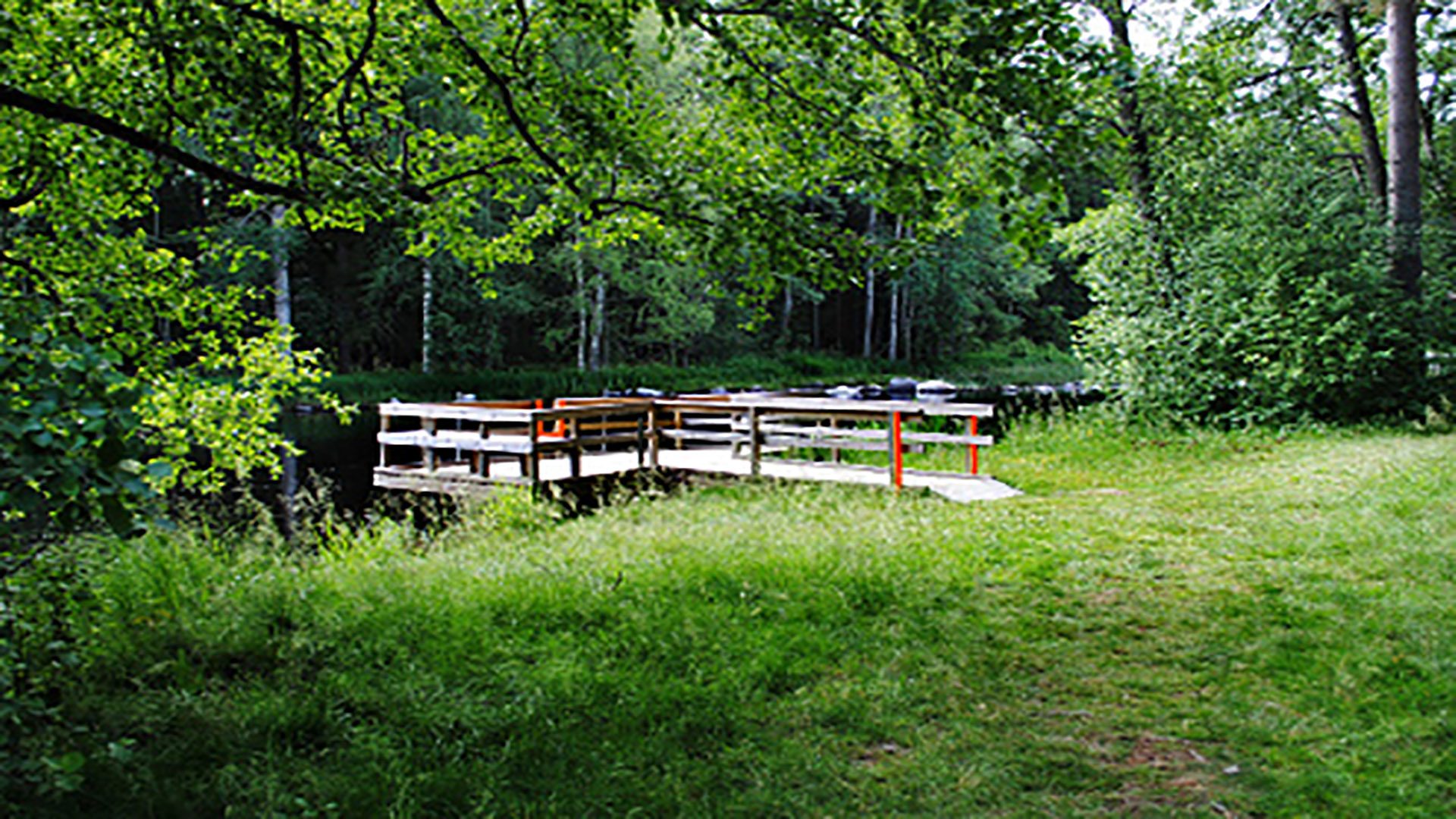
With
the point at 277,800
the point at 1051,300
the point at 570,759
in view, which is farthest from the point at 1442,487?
the point at 1051,300

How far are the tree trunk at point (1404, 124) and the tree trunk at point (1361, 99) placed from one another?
6.92ft

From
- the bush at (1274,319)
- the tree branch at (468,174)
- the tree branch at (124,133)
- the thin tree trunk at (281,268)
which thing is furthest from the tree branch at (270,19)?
the thin tree trunk at (281,268)

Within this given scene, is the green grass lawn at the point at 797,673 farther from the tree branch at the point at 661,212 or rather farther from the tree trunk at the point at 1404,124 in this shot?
the tree trunk at the point at 1404,124

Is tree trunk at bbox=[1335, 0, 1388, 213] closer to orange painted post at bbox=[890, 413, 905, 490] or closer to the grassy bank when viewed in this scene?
orange painted post at bbox=[890, 413, 905, 490]

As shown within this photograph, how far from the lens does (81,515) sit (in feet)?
7.09

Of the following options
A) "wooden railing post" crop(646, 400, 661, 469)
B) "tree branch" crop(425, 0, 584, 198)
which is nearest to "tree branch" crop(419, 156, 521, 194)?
"tree branch" crop(425, 0, 584, 198)

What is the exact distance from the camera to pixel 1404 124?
46.6 ft

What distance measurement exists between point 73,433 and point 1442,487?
9703 mm

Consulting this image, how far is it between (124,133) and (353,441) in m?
15.8

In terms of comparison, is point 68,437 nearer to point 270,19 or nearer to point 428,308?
point 270,19

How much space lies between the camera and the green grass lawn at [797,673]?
3490 mm

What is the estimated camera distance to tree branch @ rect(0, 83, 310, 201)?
3.95 m

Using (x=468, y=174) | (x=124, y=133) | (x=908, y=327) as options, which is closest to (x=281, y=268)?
(x=468, y=174)

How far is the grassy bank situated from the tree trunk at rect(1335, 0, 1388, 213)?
62.7 ft
